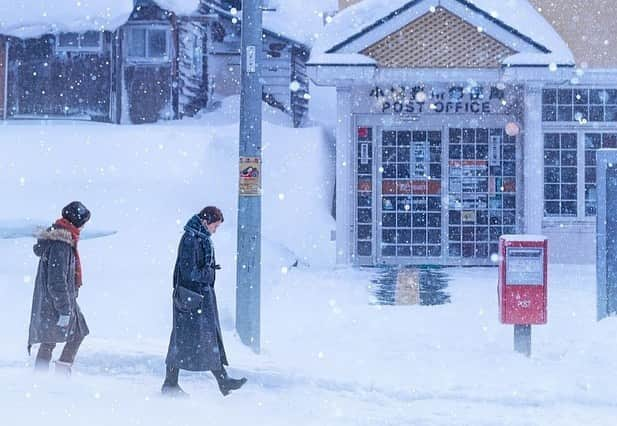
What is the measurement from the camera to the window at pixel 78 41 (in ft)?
82.9

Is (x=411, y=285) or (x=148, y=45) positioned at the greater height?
(x=148, y=45)

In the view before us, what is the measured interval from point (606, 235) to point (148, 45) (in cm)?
1710

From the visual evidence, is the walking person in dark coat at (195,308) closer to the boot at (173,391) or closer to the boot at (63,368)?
the boot at (173,391)

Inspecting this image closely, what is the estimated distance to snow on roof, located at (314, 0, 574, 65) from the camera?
51.4 ft

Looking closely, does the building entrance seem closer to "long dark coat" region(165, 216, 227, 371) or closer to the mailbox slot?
the mailbox slot

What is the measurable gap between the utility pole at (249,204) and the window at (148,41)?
16.3 m

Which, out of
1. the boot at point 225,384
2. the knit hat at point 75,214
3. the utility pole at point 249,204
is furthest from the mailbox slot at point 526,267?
the knit hat at point 75,214

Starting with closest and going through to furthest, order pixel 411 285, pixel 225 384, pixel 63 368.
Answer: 1. pixel 225 384
2. pixel 63 368
3. pixel 411 285

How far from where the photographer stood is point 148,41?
82.8ft

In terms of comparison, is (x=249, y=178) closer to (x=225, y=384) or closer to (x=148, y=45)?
(x=225, y=384)

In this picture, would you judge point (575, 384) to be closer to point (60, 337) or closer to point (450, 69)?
point (60, 337)

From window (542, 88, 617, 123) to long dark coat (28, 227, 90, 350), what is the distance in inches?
465

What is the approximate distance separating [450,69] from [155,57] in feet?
37.7

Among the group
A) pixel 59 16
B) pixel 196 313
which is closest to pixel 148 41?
pixel 59 16
